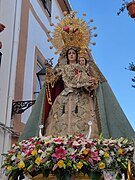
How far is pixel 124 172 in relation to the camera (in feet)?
10.6

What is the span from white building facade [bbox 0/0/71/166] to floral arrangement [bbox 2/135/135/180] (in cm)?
260

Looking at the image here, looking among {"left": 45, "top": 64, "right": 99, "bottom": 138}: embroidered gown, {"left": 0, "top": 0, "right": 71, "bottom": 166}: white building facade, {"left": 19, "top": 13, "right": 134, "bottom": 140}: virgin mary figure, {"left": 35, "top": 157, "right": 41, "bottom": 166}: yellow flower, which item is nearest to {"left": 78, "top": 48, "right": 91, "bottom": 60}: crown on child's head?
{"left": 19, "top": 13, "right": 134, "bottom": 140}: virgin mary figure

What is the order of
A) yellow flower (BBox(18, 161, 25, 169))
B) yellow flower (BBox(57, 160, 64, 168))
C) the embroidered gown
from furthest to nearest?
the embroidered gown < yellow flower (BBox(18, 161, 25, 169)) < yellow flower (BBox(57, 160, 64, 168))

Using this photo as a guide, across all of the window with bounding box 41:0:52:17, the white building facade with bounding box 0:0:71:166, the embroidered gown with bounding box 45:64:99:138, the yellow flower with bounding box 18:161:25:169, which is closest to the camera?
the yellow flower with bounding box 18:161:25:169

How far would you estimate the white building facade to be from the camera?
19.7ft

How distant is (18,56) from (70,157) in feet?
13.6

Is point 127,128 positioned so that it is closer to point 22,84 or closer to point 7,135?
point 7,135

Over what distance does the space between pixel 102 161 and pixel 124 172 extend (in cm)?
28

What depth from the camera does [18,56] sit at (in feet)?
22.5

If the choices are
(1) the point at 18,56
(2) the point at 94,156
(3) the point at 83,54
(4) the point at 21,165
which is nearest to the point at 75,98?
(3) the point at 83,54

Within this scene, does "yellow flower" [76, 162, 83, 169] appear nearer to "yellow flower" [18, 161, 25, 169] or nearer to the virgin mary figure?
"yellow flower" [18, 161, 25, 169]

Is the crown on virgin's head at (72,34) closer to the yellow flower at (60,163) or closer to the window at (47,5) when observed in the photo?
the yellow flower at (60,163)

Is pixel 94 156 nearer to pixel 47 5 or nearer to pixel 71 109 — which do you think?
pixel 71 109

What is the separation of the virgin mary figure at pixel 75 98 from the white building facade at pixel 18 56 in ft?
6.09
